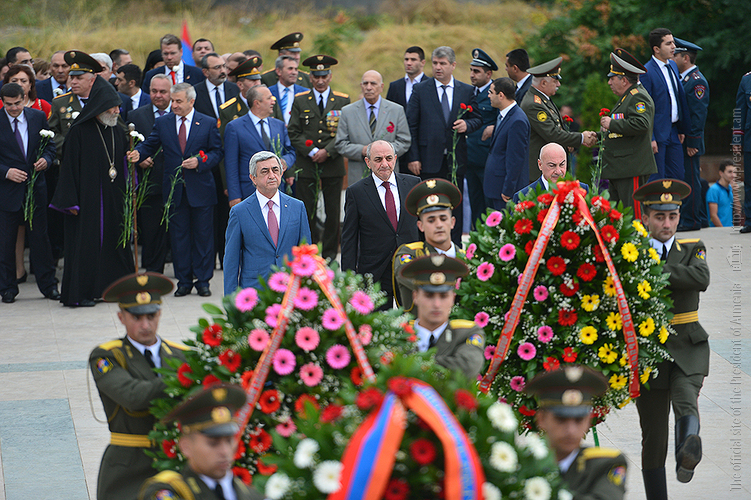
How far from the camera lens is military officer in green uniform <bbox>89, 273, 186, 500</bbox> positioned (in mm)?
4664

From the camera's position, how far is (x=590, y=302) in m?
5.48

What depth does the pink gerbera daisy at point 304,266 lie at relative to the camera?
434cm

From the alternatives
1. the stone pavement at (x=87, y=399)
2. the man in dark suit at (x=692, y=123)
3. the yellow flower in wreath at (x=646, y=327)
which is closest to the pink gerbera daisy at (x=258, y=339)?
the stone pavement at (x=87, y=399)

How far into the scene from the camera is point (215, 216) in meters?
11.7

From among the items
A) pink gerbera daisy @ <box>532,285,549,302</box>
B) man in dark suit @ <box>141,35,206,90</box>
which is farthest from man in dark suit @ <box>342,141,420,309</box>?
man in dark suit @ <box>141,35,206,90</box>

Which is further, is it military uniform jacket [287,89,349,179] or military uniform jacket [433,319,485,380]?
military uniform jacket [287,89,349,179]

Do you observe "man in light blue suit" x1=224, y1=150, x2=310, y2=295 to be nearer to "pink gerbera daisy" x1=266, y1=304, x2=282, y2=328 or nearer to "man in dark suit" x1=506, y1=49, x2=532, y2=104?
"pink gerbera daisy" x1=266, y1=304, x2=282, y2=328

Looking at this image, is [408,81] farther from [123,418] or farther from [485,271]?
[123,418]

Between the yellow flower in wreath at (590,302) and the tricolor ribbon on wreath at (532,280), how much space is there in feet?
0.44

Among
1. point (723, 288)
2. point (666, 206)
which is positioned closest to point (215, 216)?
point (723, 288)

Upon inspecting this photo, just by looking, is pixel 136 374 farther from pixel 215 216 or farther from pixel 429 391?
pixel 215 216

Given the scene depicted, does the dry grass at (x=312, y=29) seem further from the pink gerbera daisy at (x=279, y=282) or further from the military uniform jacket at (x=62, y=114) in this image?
the pink gerbera daisy at (x=279, y=282)

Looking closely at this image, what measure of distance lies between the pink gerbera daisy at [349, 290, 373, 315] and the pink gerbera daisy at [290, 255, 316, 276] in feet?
0.76

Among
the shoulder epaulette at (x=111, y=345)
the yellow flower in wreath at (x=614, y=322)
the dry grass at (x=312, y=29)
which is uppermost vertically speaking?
the shoulder epaulette at (x=111, y=345)
